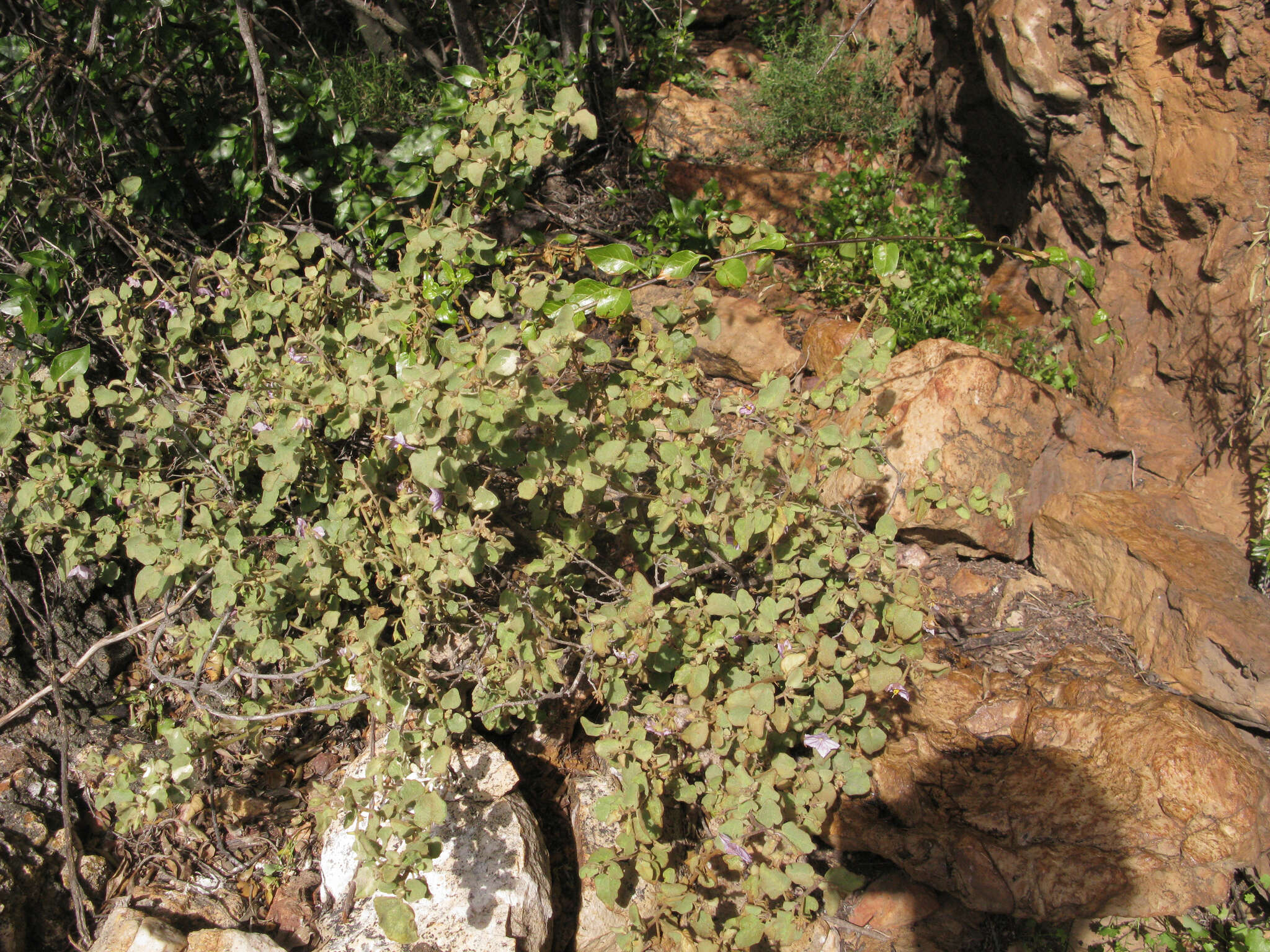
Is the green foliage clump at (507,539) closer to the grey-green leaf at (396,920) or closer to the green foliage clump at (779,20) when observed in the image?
the grey-green leaf at (396,920)

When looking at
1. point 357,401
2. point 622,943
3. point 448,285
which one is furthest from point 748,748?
point 448,285

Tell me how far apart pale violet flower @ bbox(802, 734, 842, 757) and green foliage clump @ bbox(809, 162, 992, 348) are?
2.00m

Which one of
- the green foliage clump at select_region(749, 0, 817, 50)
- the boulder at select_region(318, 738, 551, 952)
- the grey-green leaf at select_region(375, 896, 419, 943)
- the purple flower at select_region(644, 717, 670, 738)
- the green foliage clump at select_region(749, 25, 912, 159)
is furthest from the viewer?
the green foliage clump at select_region(749, 0, 817, 50)

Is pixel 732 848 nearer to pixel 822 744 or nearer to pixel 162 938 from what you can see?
pixel 822 744

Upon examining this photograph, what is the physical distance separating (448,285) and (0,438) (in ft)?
4.13

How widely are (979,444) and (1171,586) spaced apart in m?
0.75

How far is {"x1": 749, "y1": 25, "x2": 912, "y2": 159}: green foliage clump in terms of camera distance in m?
4.71

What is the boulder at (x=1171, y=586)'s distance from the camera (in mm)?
2443

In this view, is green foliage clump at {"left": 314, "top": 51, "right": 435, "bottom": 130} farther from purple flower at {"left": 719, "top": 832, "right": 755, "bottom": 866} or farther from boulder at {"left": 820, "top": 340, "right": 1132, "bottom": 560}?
purple flower at {"left": 719, "top": 832, "right": 755, "bottom": 866}

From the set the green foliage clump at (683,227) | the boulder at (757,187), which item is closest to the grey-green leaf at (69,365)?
the green foliage clump at (683,227)

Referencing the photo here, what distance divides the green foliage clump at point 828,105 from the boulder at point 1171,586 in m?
2.62

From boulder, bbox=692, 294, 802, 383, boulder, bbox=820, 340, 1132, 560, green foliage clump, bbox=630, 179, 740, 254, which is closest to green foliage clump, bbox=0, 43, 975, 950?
boulder, bbox=820, 340, 1132, 560

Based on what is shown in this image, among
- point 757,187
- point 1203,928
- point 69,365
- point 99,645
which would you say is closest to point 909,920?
point 1203,928

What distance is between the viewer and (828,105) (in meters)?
4.74
